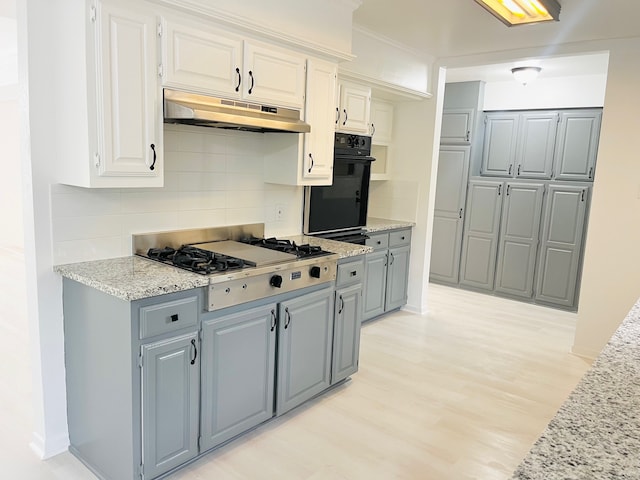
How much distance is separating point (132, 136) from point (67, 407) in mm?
1391

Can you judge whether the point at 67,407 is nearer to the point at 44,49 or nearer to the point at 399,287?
the point at 44,49

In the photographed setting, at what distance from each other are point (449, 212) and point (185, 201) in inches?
154

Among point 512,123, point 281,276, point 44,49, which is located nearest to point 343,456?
point 281,276

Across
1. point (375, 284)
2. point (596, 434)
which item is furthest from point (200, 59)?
point (375, 284)

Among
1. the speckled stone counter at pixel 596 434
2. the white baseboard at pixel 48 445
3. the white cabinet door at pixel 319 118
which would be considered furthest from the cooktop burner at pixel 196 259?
the speckled stone counter at pixel 596 434

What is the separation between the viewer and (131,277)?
211 centimetres

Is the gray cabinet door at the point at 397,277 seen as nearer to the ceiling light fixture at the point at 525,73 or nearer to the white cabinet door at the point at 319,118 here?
the white cabinet door at the point at 319,118

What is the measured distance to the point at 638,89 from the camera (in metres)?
3.54

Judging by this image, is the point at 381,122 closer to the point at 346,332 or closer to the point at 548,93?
the point at 548,93

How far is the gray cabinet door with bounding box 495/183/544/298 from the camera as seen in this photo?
534 centimetres

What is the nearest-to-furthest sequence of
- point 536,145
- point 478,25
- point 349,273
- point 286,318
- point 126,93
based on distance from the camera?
point 126,93 → point 286,318 → point 349,273 → point 478,25 → point 536,145

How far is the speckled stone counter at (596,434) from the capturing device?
33.1 inches

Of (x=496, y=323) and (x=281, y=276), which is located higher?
(x=281, y=276)

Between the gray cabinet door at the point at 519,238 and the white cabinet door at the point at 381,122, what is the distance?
1670mm
